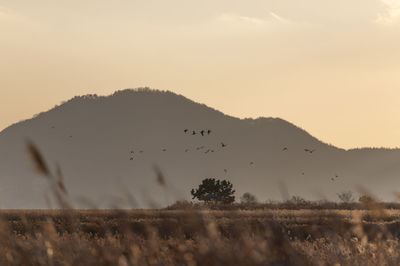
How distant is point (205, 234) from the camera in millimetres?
5566

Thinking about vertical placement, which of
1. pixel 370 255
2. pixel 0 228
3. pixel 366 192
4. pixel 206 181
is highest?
pixel 366 192

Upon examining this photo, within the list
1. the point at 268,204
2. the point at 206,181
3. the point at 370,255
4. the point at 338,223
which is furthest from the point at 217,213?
the point at 206,181

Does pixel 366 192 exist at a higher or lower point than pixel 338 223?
higher

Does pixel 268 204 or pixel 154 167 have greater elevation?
pixel 154 167

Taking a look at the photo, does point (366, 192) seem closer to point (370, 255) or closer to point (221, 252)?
point (221, 252)

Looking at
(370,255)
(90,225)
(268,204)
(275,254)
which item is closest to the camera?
(275,254)

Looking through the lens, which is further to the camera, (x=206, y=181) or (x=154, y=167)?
(x=206, y=181)

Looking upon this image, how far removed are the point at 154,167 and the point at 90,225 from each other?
28.8 meters

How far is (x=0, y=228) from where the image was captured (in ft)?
19.9

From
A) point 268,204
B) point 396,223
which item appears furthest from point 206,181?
point 396,223

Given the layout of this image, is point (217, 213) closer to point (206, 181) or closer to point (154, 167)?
point (154, 167)

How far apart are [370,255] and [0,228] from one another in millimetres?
4672

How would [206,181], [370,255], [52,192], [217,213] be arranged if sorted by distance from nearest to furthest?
[52,192]
[370,255]
[217,213]
[206,181]

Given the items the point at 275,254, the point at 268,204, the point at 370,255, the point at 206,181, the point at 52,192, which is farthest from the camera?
the point at 206,181
